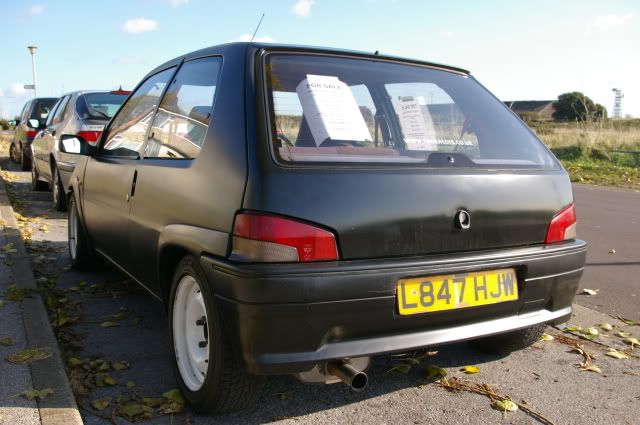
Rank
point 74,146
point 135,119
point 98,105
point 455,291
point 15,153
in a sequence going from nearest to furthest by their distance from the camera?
1. point 455,291
2. point 135,119
3. point 74,146
4. point 98,105
5. point 15,153

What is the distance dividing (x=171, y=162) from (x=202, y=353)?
965mm

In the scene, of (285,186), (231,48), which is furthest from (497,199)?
(231,48)

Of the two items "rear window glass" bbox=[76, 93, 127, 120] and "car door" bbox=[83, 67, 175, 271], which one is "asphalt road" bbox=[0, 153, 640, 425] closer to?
"car door" bbox=[83, 67, 175, 271]

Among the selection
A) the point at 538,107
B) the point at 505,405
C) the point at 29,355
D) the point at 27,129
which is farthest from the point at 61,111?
the point at 538,107

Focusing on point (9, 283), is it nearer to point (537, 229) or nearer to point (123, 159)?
point (123, 159)

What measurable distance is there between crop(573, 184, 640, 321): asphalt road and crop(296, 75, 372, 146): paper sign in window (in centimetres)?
282

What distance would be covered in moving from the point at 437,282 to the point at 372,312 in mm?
336

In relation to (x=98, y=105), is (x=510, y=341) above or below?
below

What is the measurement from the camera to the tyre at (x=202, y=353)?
2633mm

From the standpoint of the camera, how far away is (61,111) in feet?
32.1

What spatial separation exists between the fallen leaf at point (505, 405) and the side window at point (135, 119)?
2.43 m

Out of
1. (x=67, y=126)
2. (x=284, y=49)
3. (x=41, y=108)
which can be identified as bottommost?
(x=67, y=126)

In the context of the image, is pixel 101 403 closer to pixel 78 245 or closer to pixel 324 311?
pixel 324 311

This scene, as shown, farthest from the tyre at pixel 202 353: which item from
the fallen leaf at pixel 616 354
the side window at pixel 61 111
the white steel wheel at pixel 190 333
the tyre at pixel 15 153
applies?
the tyre at pixel 15 153
